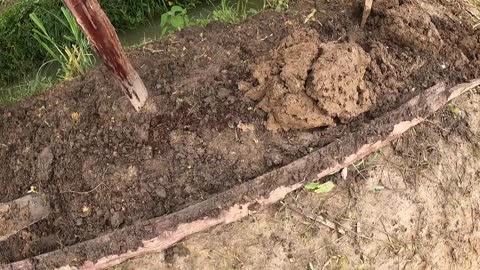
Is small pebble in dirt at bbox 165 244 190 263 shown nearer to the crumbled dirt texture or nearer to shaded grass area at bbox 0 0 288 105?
the crumbled dirt texture

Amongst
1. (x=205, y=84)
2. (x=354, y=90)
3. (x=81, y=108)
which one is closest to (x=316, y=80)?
(x=354, y=90)

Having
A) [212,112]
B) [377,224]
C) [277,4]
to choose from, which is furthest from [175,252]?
[277,4]

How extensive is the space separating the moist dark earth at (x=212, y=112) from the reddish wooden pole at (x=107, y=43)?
0.14 meters

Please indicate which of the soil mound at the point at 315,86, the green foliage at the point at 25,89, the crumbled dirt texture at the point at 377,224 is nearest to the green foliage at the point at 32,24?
the green foliage at the point at 25,89

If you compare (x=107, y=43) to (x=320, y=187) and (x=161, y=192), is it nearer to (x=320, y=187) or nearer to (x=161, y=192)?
(x=161, y=192)

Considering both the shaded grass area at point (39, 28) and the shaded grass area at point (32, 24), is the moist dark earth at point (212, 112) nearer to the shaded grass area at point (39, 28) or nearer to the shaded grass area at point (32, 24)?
the shaded grass area at point (39, 28)

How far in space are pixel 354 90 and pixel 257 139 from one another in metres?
0.56

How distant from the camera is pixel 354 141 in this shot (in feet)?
8.44

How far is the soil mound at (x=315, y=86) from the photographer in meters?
2.56

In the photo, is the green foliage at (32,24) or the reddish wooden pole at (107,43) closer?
the reddish wooden pole at (107,43)

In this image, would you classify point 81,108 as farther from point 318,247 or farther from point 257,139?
point 318,247

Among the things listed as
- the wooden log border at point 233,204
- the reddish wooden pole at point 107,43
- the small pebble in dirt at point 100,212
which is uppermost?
the reddish wooden pole at point 107,43

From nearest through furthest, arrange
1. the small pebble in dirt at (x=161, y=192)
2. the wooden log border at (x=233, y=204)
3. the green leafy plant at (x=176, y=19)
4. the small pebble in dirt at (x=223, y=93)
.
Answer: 1. the wooden log border at (x=233, y=204)
2. the small pebble in dirt at (x=161, y=192)
3. the small pebble in dirt at (x=223, y=93)
4. the green leafy plant at (x=176, y=19)

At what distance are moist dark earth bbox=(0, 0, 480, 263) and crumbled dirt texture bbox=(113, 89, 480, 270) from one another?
24 centimetres
